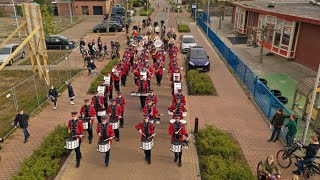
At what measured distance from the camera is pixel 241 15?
1404 inches

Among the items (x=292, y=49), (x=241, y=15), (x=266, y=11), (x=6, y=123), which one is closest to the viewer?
(x=6, y=123)

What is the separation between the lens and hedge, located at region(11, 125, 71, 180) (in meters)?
9.32

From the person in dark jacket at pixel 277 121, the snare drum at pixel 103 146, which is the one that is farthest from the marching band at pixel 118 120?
the person in dark jacket at pixel 277 121

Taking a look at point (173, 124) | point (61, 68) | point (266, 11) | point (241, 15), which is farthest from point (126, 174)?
point (241, 15)

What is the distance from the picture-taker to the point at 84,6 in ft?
191

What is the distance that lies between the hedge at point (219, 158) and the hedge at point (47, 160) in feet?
16.5

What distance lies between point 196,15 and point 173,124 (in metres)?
45.0

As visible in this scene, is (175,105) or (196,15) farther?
(196,15)

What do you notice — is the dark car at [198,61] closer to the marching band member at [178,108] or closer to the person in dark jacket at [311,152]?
the marching band member at [178,108]

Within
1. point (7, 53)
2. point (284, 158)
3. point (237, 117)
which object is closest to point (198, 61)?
point (237, 117)

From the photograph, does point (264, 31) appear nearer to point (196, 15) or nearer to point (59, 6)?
point (196, 15)

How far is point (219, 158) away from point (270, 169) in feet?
6.95

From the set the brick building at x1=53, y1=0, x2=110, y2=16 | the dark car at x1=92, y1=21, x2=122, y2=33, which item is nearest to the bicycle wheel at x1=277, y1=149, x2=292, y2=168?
the dark car at x1=92, y1=21, x2=122, y2=33

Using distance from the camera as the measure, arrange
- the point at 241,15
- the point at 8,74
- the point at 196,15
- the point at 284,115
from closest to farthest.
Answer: the point at 284,115 → the point at 8,74 → the point at 241,15 → the point at 196,15
